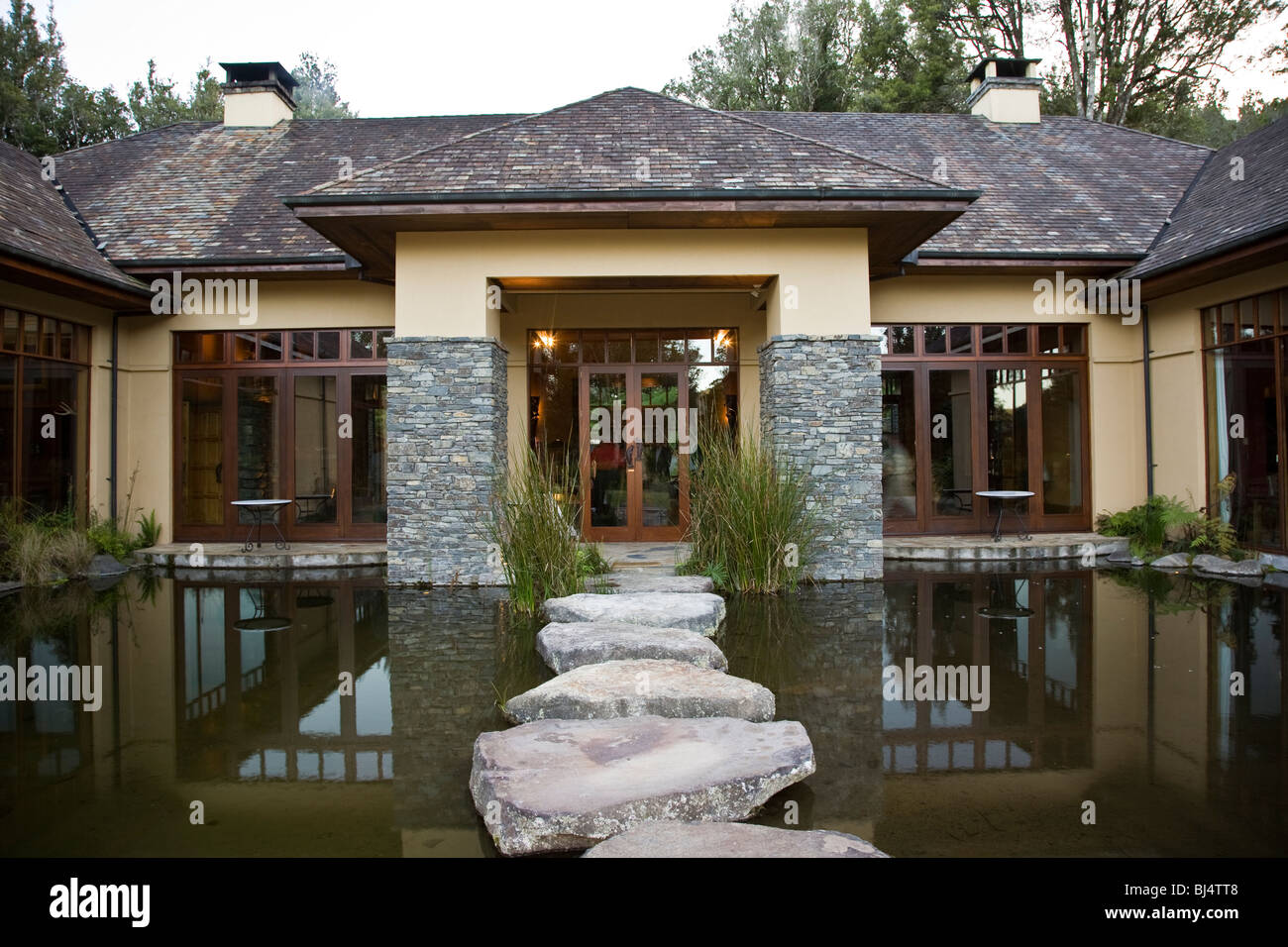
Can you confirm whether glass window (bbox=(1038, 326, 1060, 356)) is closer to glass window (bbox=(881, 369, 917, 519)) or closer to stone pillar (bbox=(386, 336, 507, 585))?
glass window (bbox=(881, 369, 917, 519))

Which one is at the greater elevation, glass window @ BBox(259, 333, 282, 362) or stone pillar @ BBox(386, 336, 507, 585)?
glass window @ BBox(259, 333, 282, 362)

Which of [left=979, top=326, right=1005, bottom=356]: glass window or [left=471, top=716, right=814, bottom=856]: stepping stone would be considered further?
[left=979, top=326, right=1005, bottom=356]: glass window

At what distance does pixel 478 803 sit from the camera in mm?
2916

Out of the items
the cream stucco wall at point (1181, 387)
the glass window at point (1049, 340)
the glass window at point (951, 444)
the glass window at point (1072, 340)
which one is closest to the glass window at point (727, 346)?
the glass window at point (951, 444)

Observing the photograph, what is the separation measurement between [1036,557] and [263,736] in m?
8.11

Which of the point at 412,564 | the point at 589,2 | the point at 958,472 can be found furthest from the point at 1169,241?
the point at 589,2

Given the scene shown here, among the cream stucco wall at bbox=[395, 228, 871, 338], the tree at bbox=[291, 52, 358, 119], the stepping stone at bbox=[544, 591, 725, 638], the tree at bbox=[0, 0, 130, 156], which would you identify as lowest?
the stepping stone at bbox=[544, 591, 725, 638]

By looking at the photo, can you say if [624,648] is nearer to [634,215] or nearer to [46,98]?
[634,215]

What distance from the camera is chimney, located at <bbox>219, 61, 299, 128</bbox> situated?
13.2 metres

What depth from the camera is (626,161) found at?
7.91 meters

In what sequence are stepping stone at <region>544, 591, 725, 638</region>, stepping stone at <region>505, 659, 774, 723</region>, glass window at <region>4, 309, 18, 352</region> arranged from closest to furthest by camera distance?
stepping stone at <region>505, 659, 774, 723</region> < stepping stone at <region>544, 591, 725, 638</region> < glass window at <region>4, 309, 18, 352</region>

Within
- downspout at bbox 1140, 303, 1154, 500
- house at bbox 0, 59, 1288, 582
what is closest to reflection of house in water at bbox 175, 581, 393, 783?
house at bbox 0, 59, 1288, 582

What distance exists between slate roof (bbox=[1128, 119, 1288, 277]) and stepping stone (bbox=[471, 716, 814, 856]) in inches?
273

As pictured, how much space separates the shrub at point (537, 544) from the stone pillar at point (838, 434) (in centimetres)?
238
